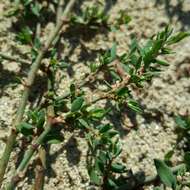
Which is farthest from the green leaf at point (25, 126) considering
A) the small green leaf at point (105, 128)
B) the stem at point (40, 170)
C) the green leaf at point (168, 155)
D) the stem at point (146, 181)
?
the green leaf at point (168, 155)

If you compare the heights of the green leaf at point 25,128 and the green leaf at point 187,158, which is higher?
the green leaf at point 25,128

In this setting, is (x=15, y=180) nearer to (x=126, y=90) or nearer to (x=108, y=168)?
(x=108, y=168)

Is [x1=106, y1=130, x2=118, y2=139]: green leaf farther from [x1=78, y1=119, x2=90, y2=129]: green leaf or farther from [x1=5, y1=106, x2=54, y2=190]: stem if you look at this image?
[x1=5, y1=106, x2=54, y2=190]: stem

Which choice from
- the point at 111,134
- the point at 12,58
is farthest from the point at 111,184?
the point at 12,58

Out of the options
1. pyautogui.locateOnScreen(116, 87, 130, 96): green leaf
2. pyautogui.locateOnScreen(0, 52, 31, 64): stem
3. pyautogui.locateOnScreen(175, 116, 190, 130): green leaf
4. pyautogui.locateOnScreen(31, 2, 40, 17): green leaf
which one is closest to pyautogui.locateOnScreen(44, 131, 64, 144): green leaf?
pyautogui.locateOnScreen(116, 87, 130, 96): green leaf

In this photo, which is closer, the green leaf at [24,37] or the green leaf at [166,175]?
the green leaf at [166,175]

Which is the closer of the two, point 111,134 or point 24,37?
point 111,134

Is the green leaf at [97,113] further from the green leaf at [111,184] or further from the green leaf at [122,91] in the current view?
the green leaf at [111,184]

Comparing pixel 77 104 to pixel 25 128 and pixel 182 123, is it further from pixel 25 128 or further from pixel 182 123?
pixel 182 123

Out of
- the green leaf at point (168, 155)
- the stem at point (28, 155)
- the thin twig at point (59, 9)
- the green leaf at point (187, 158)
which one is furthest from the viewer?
the thin twig at point (59, 9)
